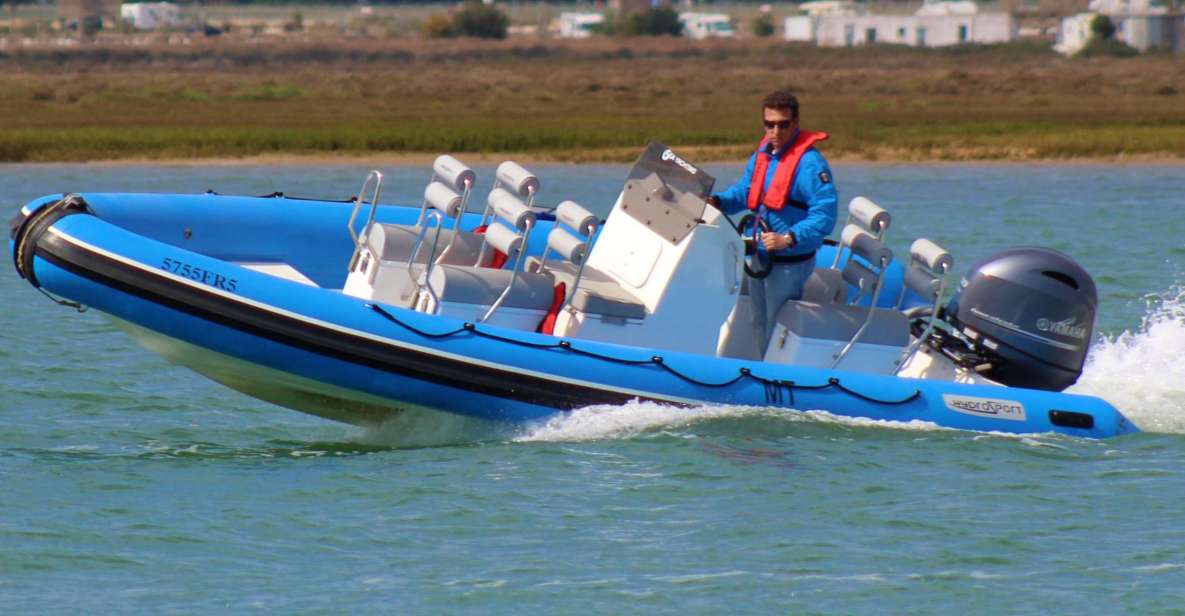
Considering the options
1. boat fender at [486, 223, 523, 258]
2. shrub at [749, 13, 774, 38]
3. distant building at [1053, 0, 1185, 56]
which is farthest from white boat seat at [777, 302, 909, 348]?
shrub at [749, 13, 774, 38]

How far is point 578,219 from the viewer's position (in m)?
7.43

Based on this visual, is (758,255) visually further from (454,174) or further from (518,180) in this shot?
Answer: (454,174)

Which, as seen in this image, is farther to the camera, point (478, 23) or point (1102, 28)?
point (478, 23)

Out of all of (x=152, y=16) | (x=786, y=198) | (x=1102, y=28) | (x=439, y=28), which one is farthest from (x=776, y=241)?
(x=152, y=16)

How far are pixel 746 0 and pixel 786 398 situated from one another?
120134 mm

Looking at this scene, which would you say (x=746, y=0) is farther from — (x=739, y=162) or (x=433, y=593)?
(x=433, y=593)

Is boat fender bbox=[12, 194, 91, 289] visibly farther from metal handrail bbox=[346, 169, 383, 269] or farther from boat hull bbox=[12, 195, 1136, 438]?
metal handrail bbox=[346, 169, 383, 269]

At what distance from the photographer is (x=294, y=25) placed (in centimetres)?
8400

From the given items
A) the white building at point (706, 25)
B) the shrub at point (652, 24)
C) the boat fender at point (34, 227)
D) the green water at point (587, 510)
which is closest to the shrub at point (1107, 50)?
the shrub at point (652, 24)

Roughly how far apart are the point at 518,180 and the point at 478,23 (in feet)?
221

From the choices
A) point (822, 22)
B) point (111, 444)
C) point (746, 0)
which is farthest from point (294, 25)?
point (111, 444)

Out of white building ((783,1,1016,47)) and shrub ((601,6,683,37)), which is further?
shrub ((601,6,683,37))

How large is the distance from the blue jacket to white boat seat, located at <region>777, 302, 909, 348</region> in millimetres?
290

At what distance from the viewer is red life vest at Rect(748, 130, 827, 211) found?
24.2 ft
